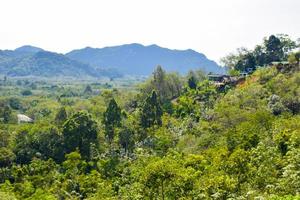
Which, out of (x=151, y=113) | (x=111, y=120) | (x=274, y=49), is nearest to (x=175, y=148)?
(x=111, y=120)

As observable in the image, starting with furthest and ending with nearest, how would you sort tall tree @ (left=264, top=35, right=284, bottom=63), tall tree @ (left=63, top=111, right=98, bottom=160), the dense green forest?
tall tree @ (left=264, top=35, right=284, bottom=63)
tall tree @ (left=63, top=111, right=98, bottom=160)
the dense green forest

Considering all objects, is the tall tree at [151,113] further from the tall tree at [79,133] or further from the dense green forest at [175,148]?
the tall tree at [79,133]

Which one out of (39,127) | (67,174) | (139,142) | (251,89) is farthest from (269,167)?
(39,127)

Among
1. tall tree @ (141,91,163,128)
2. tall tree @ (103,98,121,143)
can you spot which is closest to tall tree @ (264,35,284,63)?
tall tree @ (141,91,163,128)

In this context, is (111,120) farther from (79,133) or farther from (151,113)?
(151,113)

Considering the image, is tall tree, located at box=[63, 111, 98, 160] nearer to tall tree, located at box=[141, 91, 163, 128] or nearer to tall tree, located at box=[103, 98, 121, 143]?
tall tree, located at box=[103, 98, 121, 143]

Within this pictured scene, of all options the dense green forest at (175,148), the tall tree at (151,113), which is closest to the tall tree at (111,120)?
the dense green forest at (175,148)

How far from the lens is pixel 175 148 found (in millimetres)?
43562

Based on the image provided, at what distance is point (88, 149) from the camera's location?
156 feet

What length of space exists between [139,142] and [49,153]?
10040 mm

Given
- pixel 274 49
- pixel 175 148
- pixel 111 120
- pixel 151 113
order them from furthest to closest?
1. pixel 274 49
2. pixel 151 113
3. pixel 111 120
4. pixel 175 148

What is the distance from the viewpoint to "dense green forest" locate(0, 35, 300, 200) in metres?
24.3

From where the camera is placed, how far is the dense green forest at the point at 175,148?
24.3 m

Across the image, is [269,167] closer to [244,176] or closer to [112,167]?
[244,176]
